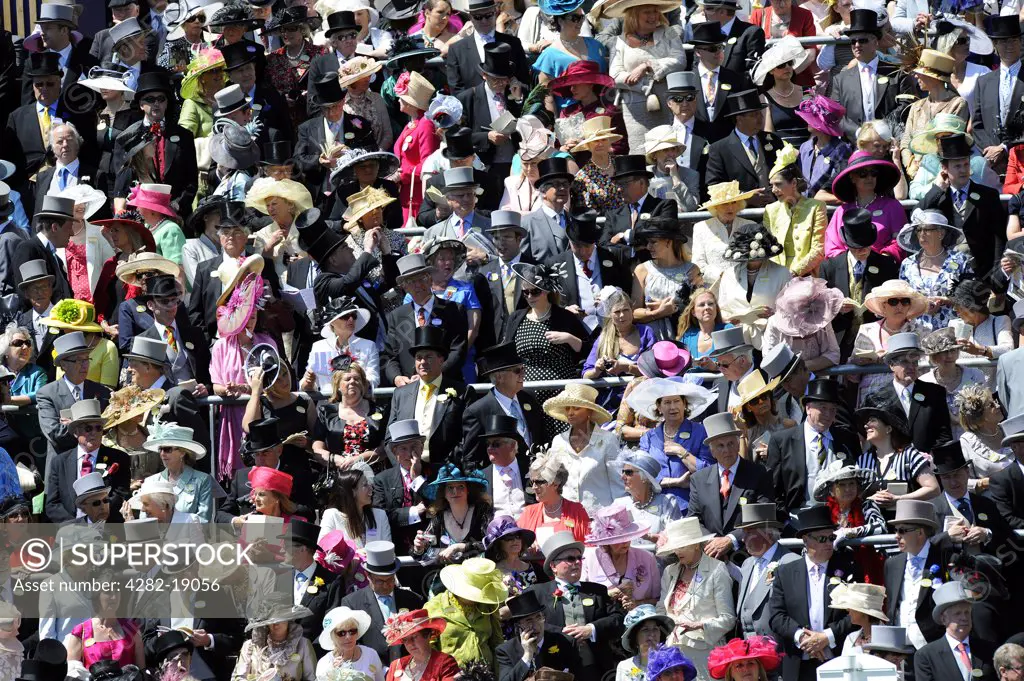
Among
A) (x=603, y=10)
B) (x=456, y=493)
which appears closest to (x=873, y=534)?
(x=456, y=493)

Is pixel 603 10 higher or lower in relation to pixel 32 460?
higher

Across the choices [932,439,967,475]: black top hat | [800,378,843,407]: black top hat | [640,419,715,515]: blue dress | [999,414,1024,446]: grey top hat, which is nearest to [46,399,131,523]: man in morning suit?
[640,419,715,515]: blue dress

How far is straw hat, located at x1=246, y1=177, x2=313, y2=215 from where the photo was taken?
60.5ft

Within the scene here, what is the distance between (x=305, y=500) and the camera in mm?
16375

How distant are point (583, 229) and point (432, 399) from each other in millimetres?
1923

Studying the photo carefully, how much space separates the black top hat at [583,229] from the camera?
17750 mm

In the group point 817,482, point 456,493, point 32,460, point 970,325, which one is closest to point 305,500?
point 456,493

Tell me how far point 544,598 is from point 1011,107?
6050mm

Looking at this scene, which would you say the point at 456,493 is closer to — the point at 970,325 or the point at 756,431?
the point at 756,431

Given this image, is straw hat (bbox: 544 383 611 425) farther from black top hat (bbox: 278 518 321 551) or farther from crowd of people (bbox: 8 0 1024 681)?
black top hat (bbox: 278 518 321 551)

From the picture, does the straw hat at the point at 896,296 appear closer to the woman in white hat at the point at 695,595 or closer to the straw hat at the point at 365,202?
the woman in white hat at the point at 695,595

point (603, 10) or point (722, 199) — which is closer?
point (722, 199)

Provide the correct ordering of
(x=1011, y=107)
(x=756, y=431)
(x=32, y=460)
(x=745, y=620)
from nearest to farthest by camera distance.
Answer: (x=745, y=620), (x=756, y=431), (x=32, y=460), (x=1011, y=107)

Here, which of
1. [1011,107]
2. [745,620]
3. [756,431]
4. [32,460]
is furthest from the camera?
[1011,107]
